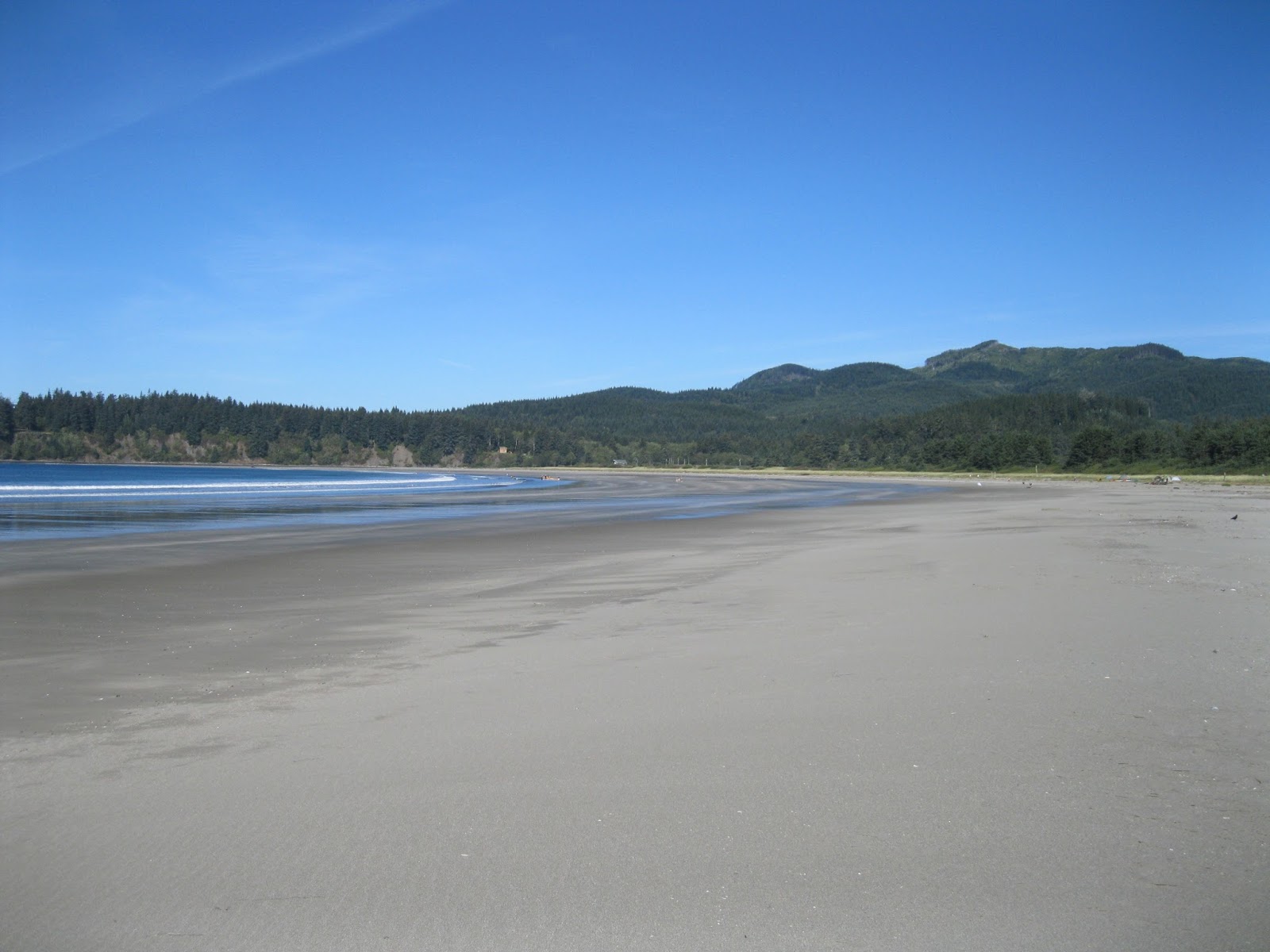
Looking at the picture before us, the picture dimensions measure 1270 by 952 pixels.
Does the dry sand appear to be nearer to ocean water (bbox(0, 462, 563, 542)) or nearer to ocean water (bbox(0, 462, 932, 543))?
ocean water (bbox(0, 462, 563, 542))

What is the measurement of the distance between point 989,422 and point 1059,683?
164 meters

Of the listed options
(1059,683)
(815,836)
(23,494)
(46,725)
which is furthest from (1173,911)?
(23,494)

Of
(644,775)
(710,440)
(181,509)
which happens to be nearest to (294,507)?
(181,509)

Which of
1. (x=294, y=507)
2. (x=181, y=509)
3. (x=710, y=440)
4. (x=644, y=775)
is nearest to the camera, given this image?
(x=644, y=775)

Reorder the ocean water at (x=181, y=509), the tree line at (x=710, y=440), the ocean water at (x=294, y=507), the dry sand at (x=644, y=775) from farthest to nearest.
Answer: the tree line at (x=710, y=440) < the ocean water at (x=294, y=507) < the ocean water at (x=181, y=509) < the dry sand at (x=644, y=775)

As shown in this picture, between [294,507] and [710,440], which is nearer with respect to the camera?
[294,507]

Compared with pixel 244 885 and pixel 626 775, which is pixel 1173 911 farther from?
pixel 244 885

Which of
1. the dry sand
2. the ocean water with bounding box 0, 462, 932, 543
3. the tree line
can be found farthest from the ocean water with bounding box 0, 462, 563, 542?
the tree line

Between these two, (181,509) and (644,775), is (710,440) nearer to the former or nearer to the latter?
(181,509)

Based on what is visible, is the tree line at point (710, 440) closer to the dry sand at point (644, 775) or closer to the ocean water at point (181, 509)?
the ocean water at point (181, 509)

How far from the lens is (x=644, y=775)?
17.2 feet

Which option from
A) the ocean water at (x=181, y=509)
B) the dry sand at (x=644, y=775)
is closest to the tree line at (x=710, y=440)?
the ocean water at (x=181, y=509)

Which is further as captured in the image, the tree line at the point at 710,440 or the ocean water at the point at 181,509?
the tree line at the point at 710,440

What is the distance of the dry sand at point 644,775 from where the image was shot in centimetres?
373
